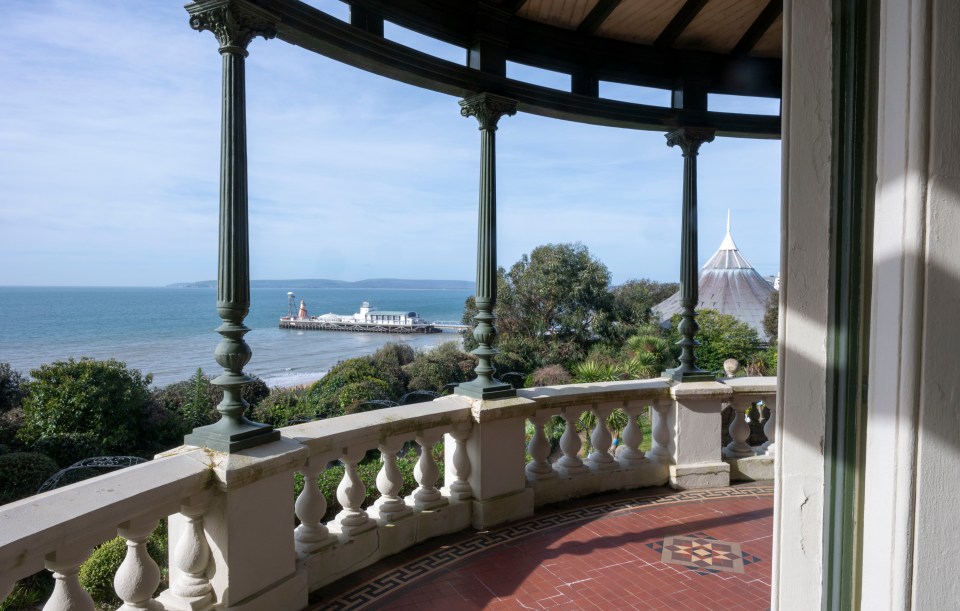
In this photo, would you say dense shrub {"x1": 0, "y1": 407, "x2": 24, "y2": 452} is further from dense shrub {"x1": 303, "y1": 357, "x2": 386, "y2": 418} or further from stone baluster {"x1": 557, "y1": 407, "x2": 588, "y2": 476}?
stone baluster {"x1": 557, "y1": 407, "x2": 588, "y2": 476}

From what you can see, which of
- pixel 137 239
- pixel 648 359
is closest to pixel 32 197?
pixel 137 239

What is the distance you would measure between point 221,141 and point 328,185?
8963cm

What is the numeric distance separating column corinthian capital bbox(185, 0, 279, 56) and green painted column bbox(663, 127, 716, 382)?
3.62 metres

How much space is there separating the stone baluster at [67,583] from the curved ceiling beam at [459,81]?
260 cm

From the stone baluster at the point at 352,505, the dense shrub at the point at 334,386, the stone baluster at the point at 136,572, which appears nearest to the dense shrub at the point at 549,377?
the dense shrub at the point at 334,386

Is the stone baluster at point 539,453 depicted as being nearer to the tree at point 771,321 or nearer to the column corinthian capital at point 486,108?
the column corinthian capital at point 486,108

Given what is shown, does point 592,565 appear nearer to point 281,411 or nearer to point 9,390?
point 281,411

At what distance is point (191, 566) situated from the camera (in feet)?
8.70

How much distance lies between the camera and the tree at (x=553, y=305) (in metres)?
28.8

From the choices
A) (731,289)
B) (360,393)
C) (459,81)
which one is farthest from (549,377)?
(459,81)

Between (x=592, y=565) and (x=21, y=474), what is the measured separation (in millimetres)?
13643

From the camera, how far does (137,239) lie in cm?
8456

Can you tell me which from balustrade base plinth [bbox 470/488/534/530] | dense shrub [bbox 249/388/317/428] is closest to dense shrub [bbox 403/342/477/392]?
dense shrub [bbox 249/388/317/428]

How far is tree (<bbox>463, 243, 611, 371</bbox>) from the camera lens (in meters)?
28.8
